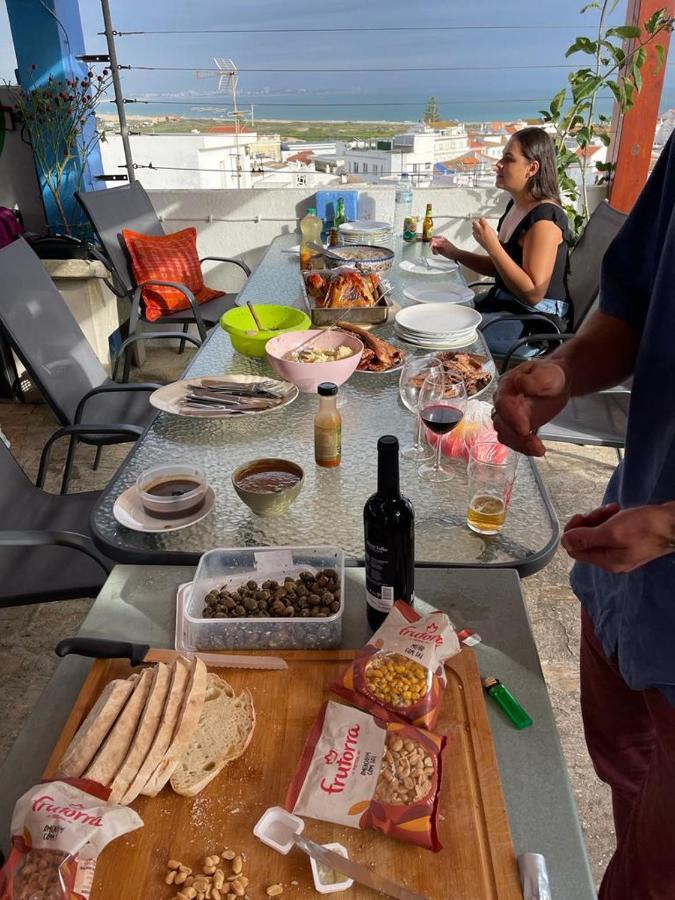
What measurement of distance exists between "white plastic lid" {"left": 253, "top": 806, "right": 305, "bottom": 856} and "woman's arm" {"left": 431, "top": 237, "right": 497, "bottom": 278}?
2.76 m

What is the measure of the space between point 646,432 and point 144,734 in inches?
32.3

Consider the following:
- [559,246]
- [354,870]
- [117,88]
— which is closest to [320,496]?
[354,870]

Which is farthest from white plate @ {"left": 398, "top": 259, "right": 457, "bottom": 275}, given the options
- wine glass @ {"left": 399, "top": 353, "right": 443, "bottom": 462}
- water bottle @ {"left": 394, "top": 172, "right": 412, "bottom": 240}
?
wine glass @ {"left": 399, "top": 353, "right": 443, "bottom": 462}

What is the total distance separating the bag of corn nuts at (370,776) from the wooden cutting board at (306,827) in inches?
0.7

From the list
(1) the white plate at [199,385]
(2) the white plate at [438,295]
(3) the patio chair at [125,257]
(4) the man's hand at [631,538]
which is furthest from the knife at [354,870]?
(3) the patio chair at [125,257]

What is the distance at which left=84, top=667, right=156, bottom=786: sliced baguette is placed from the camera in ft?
2.47

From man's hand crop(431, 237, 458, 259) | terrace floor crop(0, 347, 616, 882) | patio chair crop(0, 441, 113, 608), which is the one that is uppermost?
man's hand crop(431, 237, 458, 259)

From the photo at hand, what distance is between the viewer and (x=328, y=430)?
1.38 m

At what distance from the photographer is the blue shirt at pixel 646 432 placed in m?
0.91

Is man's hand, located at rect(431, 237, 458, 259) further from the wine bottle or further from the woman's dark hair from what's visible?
the wine bottle

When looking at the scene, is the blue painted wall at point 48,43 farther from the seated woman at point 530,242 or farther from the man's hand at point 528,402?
the man's hand at point 528,402

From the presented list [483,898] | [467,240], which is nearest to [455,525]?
[483,898]

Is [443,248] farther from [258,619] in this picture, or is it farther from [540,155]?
[258,619]

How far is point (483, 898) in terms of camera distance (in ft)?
2.17
